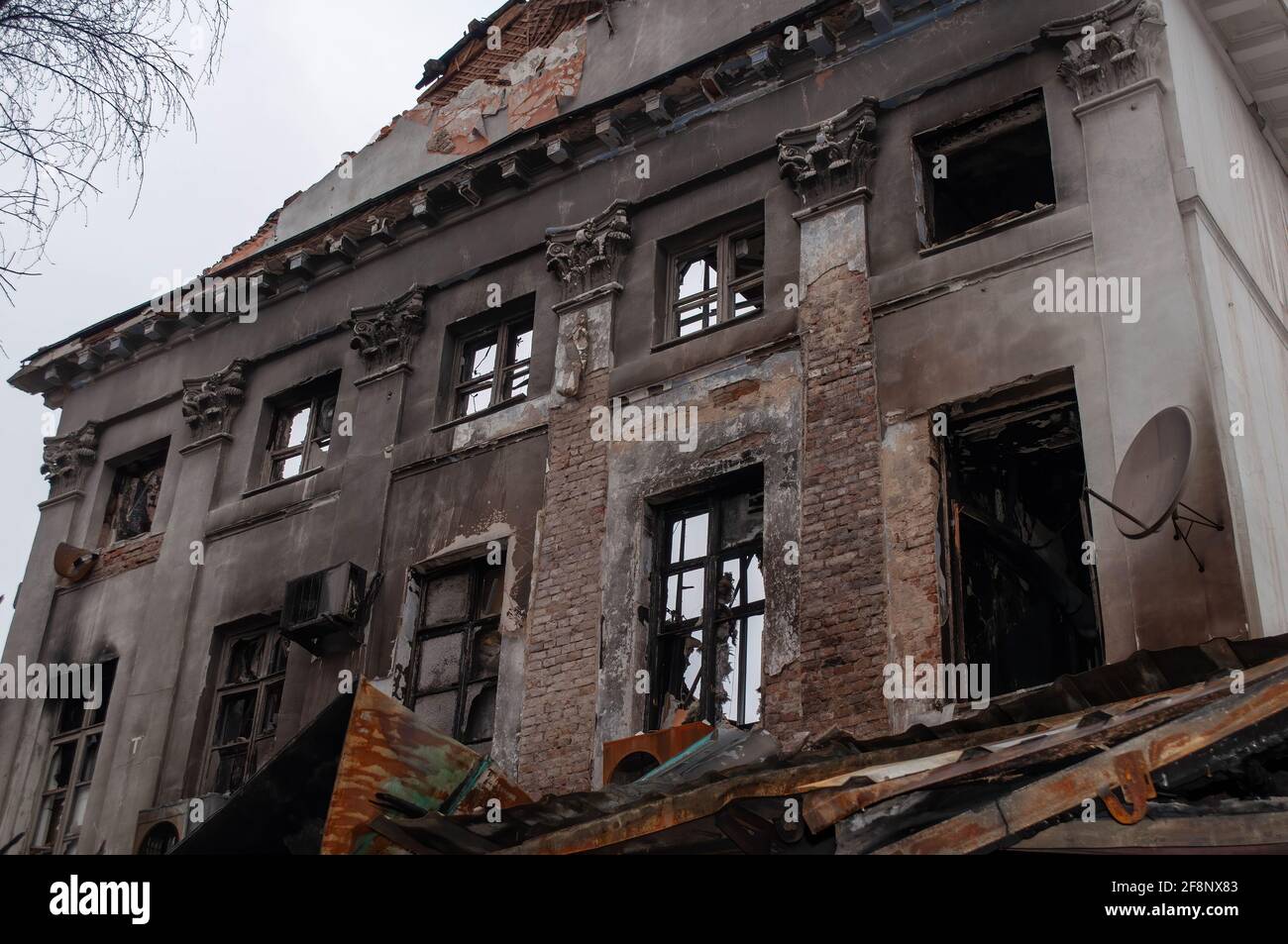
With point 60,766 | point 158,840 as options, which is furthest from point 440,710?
point 60,766

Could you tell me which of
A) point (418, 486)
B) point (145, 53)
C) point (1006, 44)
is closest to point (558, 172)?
point (418, 486)

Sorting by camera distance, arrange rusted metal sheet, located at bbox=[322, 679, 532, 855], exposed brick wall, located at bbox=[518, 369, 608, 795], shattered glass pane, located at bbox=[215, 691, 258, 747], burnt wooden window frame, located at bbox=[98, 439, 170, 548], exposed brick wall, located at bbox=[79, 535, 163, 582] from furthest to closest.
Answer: burnt wooden window frame, located at bbox=[98, 439, 170, 548]
exposed brick wall, located at bbox=[79, 535, 163, 582]
shattered glass pane, located at bbox=[215, 691, 258, 747]
exposed brick wall, located at bbox=[518, 369, 608, 795]
rusted metal sheet, located at bbox=[322, 679, 532, 855]

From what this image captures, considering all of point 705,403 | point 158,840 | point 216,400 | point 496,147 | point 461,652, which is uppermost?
point 496,147

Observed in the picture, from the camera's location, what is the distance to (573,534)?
1189 cm

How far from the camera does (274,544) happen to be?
1431 cm

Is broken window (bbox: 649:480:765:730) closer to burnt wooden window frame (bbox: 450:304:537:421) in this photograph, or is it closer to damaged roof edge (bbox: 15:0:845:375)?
burnt wooden window frame (bbox: 450:304:537:421)

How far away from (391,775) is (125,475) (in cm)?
914

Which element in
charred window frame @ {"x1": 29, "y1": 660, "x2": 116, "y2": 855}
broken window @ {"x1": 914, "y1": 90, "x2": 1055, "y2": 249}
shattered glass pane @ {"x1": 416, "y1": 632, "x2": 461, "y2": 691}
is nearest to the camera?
broken window @ {"x1": 914, "y1": 90, "x2": 1055, "y2": 249}

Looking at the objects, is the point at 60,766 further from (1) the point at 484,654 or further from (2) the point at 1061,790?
(2) the point at 1061,790

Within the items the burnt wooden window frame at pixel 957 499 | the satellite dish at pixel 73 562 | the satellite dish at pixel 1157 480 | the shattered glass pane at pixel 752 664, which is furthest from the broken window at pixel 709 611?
the satellite dish at pixel 73 562

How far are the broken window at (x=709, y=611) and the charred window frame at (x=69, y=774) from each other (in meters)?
6.76

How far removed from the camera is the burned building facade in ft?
32.2

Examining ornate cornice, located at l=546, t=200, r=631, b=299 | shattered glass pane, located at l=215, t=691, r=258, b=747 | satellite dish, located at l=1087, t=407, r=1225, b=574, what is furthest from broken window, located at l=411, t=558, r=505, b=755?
satellite dish, located at l=1087, t=407, r=1225, b=574
